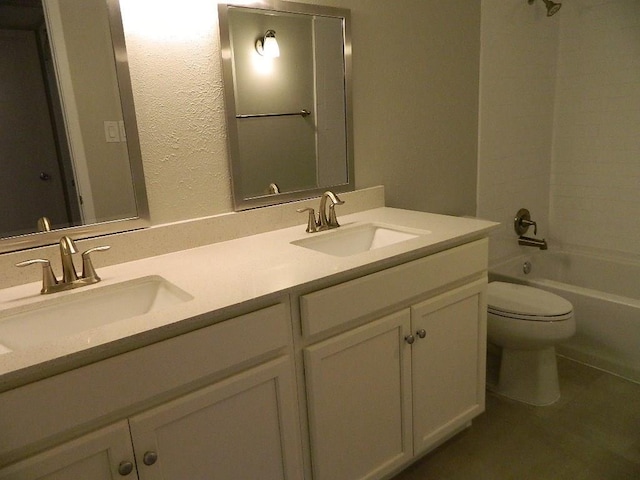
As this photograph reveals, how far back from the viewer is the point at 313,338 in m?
1.29

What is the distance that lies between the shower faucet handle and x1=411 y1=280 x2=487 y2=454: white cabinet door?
1.23 m

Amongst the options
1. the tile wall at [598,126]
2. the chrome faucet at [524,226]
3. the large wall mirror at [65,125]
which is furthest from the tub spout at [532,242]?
the large wall mirror at [65,125]

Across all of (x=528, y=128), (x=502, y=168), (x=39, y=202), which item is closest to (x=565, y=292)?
(x=502, y=168)

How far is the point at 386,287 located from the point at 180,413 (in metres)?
0.67

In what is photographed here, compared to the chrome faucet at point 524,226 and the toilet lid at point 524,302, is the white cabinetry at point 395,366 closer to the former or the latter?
the toilet lid at point 524,302

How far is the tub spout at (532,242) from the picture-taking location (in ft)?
8.97

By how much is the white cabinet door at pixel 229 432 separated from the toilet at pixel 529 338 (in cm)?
117

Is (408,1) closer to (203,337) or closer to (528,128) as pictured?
(528,128)

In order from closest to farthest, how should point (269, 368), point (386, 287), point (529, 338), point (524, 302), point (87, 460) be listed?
1. point (87, 460)
2. point (269, 368)
3. point (386, 287)
4. point (529, 338)
5. point (524, 302)

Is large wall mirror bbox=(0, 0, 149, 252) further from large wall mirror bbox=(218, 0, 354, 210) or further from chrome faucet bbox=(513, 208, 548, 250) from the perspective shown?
chrome faucet bbox=(513, 208, 548, 250)

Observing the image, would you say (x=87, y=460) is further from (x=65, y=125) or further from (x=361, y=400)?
(x=65, y=125)

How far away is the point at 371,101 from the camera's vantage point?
2035mm

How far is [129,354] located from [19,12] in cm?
96

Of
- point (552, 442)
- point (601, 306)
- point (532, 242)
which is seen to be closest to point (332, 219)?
point (552, 442)
